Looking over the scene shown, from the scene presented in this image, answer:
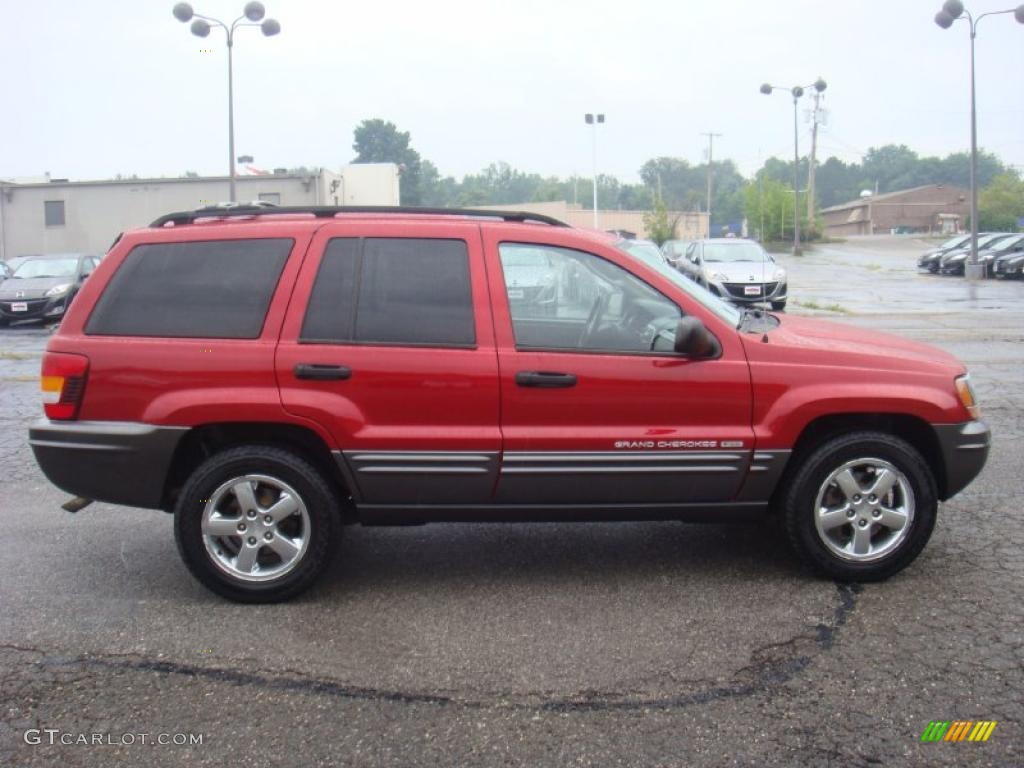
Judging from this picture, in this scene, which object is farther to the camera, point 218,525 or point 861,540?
point 861,540

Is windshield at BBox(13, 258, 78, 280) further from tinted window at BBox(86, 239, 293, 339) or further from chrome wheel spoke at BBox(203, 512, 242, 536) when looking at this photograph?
chrome wheel spoke at BBox(203, 512, 242, 536)

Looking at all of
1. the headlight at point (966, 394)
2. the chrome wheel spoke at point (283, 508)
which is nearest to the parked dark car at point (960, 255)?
the headlight at point (966, 394)

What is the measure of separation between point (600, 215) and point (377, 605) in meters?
71.5

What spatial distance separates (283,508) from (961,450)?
3202 mm

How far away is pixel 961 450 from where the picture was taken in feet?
15.6

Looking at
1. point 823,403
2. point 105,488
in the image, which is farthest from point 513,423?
point 105,488

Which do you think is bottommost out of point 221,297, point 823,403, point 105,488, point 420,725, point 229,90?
point 420,725

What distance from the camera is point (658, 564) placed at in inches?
201

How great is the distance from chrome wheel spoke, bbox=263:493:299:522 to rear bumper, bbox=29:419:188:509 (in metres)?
0.52

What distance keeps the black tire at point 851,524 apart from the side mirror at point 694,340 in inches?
28.7

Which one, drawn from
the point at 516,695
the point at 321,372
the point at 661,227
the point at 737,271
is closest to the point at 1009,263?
the point at 737,271

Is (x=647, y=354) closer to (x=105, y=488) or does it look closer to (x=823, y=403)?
(x=823, y=403)
